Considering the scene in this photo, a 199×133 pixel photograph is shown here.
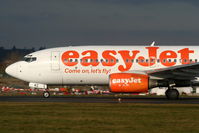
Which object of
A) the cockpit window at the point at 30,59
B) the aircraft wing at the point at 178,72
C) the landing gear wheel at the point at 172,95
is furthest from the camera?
the cockpit window at the point at 30,59

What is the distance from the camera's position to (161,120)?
661 inches

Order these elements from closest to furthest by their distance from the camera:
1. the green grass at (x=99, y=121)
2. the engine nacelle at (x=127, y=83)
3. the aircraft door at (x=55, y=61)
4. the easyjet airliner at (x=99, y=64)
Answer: the green grass at (x=99, y=121), the engine nacelle at (x=127, y=83), the easyjet airliner at (x=99, y=64), the aircraft door at (x=55, y=61)

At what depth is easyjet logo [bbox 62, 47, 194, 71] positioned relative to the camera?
103ft

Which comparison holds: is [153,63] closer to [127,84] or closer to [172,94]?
[172,94]

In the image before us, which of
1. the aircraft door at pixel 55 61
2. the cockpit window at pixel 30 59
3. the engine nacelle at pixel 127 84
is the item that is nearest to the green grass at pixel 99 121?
the engine nacelle at pixel 127 84

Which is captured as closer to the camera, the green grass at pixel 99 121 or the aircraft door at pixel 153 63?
the green grass at pixel 99 121

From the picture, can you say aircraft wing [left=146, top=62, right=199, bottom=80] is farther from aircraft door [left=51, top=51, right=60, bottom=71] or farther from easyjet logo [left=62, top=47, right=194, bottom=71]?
aircraft door [left=51, top=51, right=60, bottom=71]

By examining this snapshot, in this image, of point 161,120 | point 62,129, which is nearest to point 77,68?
point 161,120

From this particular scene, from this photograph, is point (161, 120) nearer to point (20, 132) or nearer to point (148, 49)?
point (20, 132)

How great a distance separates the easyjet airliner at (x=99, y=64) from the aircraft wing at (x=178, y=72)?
0.35 ft

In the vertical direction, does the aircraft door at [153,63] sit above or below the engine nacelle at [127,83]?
above

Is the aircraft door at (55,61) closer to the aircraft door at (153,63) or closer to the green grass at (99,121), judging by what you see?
the aircraft door at (153,63)

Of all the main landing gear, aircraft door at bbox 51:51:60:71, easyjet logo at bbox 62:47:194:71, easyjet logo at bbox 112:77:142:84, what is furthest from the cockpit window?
the main landing gear

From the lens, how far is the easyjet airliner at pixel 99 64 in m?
31.2
